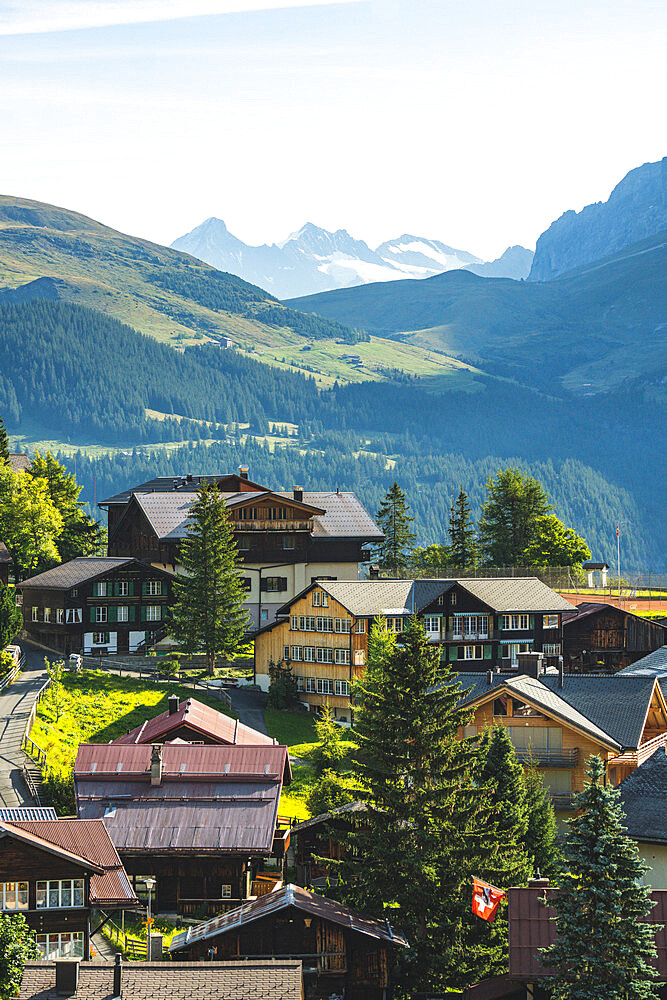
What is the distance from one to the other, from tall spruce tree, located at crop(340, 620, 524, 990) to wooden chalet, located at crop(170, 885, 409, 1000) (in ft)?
4.32

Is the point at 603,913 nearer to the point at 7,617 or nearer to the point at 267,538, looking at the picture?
the point at 7,617

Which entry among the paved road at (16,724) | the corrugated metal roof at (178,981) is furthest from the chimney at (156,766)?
the corrugated metal roof at (178,981)

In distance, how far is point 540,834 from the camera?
55781 mm

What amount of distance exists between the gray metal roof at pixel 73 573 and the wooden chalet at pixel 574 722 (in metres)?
31.7

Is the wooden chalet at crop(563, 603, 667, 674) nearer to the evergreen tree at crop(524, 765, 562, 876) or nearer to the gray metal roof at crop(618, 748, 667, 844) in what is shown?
the gray metal roof at crop(618, 748, 667, 844)

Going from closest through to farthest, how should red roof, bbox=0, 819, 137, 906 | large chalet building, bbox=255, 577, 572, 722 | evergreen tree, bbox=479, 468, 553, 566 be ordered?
red roof, bbox=0, 819, 137, 906 < large chalet building, bbox=255, 577, 572, 722 < evergreen tree, bbox=479, 468, 553, 566

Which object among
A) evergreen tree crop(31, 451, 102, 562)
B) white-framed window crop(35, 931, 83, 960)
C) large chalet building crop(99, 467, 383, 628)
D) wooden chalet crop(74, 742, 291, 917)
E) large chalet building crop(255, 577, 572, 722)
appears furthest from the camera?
evergreen tree crop(31, 451, 102, 562)

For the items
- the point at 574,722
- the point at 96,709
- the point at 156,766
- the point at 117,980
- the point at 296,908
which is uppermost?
the point at 96,709

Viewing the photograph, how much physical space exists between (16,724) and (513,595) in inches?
1625

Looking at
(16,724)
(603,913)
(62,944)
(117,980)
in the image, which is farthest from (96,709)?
(603,913)

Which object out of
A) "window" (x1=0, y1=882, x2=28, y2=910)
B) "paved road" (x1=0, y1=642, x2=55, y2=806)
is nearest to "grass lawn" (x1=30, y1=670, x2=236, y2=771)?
"paved road" (x1=0, y1=642, x2=55, y2=806)

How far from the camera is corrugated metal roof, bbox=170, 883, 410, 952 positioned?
4594 centimetres

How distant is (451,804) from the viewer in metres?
48.9

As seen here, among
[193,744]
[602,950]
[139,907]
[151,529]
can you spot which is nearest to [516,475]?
[151,529]
